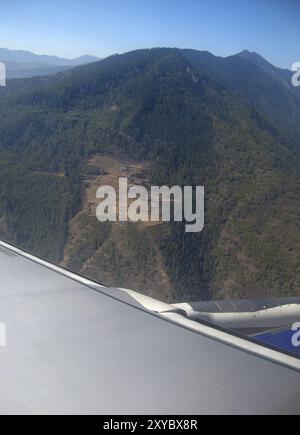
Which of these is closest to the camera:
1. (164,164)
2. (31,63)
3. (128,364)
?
(128,364)

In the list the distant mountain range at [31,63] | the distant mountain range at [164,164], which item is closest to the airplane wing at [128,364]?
the distant mountain range at [164,164]

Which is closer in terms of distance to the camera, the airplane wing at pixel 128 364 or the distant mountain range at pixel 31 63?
the airplane wing at pixel 128 364

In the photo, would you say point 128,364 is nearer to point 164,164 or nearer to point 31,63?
point 164,164

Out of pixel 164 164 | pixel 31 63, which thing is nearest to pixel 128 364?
pixel 164 164

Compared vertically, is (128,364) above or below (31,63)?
below

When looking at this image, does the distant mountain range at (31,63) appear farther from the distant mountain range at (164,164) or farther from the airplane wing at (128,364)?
the airplane wing at (128,364)

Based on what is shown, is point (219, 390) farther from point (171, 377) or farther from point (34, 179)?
point (34, 179)

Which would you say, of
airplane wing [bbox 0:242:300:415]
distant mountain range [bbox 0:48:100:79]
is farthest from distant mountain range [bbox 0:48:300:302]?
airplane wing [bbox 0:242:300:415]

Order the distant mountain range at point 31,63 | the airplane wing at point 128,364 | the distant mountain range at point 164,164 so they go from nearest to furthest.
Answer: the airplane wing at point 128,364 → the distant mountain range at point 164,164 → the distant mountain range at point 31,63
